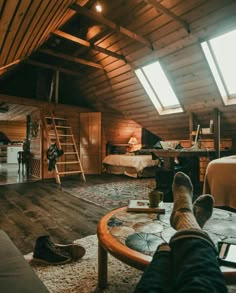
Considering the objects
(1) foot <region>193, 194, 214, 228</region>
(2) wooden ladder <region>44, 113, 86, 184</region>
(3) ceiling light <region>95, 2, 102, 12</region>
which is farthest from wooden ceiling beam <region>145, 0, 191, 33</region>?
(2) wooden ladder <region>44, 113, 86, 184</region>

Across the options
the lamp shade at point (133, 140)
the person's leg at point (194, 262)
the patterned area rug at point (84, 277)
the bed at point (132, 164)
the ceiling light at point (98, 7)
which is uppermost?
the ceiling light at point (98, 7)

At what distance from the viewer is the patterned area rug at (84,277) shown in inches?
49.7

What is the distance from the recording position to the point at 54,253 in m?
1.55

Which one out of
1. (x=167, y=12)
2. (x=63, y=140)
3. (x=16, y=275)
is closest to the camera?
(x=16, y=275)

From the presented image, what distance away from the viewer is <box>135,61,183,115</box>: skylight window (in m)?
4.59

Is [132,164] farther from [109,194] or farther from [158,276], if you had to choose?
[158,276]

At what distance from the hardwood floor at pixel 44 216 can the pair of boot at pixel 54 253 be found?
0.90ft

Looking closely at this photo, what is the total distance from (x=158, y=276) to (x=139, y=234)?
0.51 m

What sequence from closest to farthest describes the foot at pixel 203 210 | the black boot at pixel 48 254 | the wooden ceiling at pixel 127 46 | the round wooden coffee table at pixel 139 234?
the round wooden coffee table at pixel 139 234, the foot at pixel 203 210, the black boot at pixel 48 254, the wooden ceiling at pixel 127 46

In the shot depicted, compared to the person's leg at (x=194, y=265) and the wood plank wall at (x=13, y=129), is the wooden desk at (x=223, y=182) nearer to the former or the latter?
the person's leg at (x=194, y=265)

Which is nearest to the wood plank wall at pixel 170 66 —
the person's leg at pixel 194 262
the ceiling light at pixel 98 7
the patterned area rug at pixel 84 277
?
the ceiling light at pixel 98 7

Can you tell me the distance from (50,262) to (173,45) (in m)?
3.46

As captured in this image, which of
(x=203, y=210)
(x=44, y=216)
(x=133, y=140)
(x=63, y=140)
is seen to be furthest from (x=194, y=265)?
(x=133, y=140)

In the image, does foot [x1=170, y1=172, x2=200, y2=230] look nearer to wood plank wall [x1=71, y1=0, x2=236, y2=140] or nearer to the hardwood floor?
the hardwood floor
